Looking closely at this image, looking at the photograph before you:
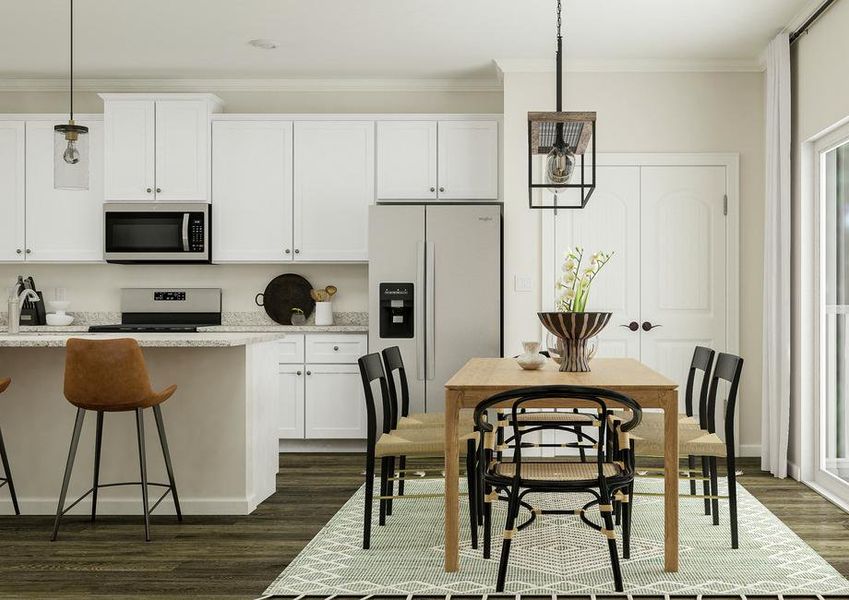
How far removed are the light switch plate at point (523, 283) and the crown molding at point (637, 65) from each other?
55.4 inches

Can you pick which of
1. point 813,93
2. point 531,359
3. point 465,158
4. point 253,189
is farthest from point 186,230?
point 813,93

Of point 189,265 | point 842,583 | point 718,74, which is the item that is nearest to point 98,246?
point 189,265

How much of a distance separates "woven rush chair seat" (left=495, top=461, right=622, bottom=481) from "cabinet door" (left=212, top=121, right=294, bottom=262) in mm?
3332

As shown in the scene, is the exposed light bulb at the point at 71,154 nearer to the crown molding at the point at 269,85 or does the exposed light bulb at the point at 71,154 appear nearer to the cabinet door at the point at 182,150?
the cabinet door at the point at 182,150

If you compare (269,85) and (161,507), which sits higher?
(269,85)

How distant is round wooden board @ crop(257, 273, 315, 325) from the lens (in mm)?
6336

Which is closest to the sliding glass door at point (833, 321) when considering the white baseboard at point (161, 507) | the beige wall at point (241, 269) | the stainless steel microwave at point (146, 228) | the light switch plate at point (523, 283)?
the light switch plate at point (523, 283)

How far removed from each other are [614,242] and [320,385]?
2241 millimetres

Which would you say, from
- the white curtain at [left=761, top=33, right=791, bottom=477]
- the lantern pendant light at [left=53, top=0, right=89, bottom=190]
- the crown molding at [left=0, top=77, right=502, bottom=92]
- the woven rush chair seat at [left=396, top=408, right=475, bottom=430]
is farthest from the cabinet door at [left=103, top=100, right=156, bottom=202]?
the white curtain at [left=761, top=33, right=791, bottom=477]

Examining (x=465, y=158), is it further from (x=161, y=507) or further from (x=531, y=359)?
(x=161, y=507)

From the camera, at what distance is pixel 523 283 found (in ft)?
18.7

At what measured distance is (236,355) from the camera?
4.10 m

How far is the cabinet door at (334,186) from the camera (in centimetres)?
601

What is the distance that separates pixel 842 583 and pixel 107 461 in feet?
10.6
